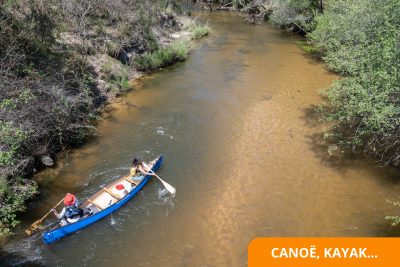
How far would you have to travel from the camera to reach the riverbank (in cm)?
1342

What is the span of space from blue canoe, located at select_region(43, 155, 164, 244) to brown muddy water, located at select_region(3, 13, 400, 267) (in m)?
0.28

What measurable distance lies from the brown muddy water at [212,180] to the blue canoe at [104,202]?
28cm

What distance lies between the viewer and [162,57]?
85.0ft

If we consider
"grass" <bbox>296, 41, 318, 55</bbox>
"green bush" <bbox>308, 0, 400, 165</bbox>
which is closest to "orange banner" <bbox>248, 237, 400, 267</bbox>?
"green bush" <bbox>308, 0, 400, 165</bbox>

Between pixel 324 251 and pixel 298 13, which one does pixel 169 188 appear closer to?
pixel 324 251

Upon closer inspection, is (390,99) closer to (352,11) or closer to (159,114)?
(352,11)

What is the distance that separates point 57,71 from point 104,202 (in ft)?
27.2

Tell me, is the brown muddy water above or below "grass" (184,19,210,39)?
below

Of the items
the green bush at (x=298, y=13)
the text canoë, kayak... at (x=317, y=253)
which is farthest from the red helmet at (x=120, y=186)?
the green bush at (x=298, y=13)

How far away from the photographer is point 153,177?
15453 millimetres

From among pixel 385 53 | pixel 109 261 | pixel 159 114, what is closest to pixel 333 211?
pixel 385 53

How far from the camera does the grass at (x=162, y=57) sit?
25.0 metres

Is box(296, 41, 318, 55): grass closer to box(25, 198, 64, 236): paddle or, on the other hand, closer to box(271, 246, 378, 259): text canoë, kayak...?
box(271, 246, 378, 259): text canoë, kayak...

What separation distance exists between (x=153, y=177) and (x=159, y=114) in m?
5.56
